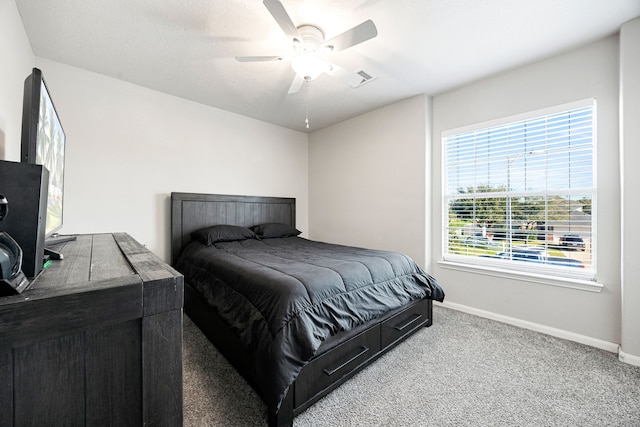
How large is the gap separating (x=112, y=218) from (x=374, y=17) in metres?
3.14

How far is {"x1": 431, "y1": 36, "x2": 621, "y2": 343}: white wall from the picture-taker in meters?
2.17

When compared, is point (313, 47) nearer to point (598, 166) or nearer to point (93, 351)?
point (93, 351)

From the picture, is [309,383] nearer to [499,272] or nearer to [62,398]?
[62,398]

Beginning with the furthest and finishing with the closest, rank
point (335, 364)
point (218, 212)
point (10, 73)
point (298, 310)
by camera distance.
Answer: point (218, 212)
point (10, 73)
point (335, 364)
point (298, 310)

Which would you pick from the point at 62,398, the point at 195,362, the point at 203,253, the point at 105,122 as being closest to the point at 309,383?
the point at 195,362

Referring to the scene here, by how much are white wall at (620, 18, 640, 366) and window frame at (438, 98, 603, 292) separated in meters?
0.24

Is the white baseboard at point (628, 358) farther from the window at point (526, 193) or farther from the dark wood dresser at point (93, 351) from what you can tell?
the dark wood dresser at point (93, 351)

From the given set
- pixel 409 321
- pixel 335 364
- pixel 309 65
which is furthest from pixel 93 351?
pixel 409 321

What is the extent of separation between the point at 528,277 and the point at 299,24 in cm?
307

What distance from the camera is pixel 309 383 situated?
151cm

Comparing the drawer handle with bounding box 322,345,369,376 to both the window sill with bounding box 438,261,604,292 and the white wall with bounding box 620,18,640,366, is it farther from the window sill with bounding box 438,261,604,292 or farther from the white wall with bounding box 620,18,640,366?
the white wall with bounding box 620,18,640,366

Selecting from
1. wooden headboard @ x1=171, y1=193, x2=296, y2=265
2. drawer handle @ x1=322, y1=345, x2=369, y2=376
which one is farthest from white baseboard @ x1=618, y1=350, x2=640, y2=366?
wooden headboard @ x1=171, y1=193, x2=296, y2=265

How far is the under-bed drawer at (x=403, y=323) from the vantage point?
2.05 metres

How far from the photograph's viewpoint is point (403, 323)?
7.34ft
